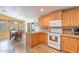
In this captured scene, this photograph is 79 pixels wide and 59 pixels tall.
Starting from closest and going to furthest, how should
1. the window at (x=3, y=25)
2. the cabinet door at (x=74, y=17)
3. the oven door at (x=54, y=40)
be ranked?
the window at (x=3, y=25), the oven door at (x=54, y=40), the cabinet door at (x=74, y=17)

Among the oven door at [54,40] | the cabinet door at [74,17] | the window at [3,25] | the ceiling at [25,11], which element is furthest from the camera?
the cabinet door at [74,17]

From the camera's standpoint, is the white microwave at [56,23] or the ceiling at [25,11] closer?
the ceiling at [25,11]

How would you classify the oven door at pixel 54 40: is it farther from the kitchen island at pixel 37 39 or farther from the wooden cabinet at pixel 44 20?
the wooden cabinet at pixel 44 20

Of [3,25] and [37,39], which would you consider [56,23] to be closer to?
[37,39]

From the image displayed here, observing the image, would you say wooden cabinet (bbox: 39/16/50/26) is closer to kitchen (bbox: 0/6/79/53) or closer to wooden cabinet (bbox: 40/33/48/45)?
kitchen (bbox: 0/6/79/53)

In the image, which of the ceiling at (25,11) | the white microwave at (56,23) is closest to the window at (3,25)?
the ceiling at (25,11)

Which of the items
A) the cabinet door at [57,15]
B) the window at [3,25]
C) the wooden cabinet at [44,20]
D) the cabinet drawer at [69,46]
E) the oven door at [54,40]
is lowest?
the cabinet drawer at [69,46]

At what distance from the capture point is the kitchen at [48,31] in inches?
110

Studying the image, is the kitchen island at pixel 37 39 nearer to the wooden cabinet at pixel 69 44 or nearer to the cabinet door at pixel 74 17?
the wooden cabinet at pixel 69 44

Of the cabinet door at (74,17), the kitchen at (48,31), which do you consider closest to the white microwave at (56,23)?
the kitchen at (48,31)

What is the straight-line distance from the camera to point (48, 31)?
3104 mm

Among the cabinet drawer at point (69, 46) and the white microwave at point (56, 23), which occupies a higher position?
the white microwave at point (56, 23)

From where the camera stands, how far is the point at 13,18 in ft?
→ 9.21
